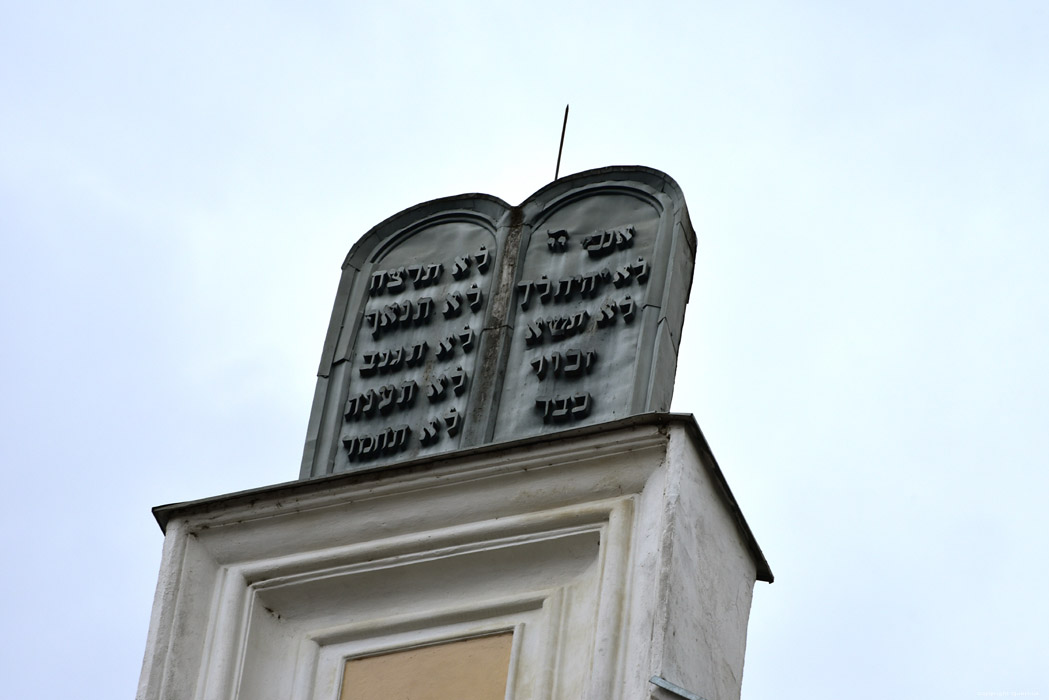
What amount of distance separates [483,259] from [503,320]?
40cm

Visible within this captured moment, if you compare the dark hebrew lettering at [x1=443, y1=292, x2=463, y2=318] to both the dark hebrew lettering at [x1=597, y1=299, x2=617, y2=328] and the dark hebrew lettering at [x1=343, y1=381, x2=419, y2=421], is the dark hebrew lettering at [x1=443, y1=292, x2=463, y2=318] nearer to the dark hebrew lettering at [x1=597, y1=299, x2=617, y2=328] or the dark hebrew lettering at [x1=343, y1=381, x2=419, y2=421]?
the dark hebrew lettering at [x1=343, y1=381, x2=419, y2=421]

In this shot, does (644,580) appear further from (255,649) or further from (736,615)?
(255,649)

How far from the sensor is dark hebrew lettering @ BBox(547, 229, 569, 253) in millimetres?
10406

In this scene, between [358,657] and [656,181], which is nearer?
[358,657]

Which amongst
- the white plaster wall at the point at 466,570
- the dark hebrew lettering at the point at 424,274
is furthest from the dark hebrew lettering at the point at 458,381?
the white plaster wall at the point at 466,570

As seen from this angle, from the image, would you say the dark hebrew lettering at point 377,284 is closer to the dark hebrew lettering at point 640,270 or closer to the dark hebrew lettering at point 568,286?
the dark hebrew lettering at point 568,286

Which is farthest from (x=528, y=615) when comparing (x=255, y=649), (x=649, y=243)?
(x=649, y=243)

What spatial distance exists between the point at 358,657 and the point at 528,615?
0.64 m

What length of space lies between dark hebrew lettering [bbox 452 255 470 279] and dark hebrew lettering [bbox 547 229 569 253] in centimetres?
34

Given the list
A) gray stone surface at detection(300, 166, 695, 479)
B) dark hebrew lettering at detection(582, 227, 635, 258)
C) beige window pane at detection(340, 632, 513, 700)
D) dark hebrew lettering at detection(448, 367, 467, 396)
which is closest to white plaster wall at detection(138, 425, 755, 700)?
beige window pane at detection(340, 632, 513, 700)

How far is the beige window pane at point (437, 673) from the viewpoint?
30.1 feet

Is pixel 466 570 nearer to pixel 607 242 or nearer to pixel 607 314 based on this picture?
pixel 607 314

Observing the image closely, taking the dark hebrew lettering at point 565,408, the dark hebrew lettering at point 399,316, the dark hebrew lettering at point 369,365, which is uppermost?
the dark hebrew lettering at point 399,316

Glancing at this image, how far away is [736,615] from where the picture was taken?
9.25 metres
